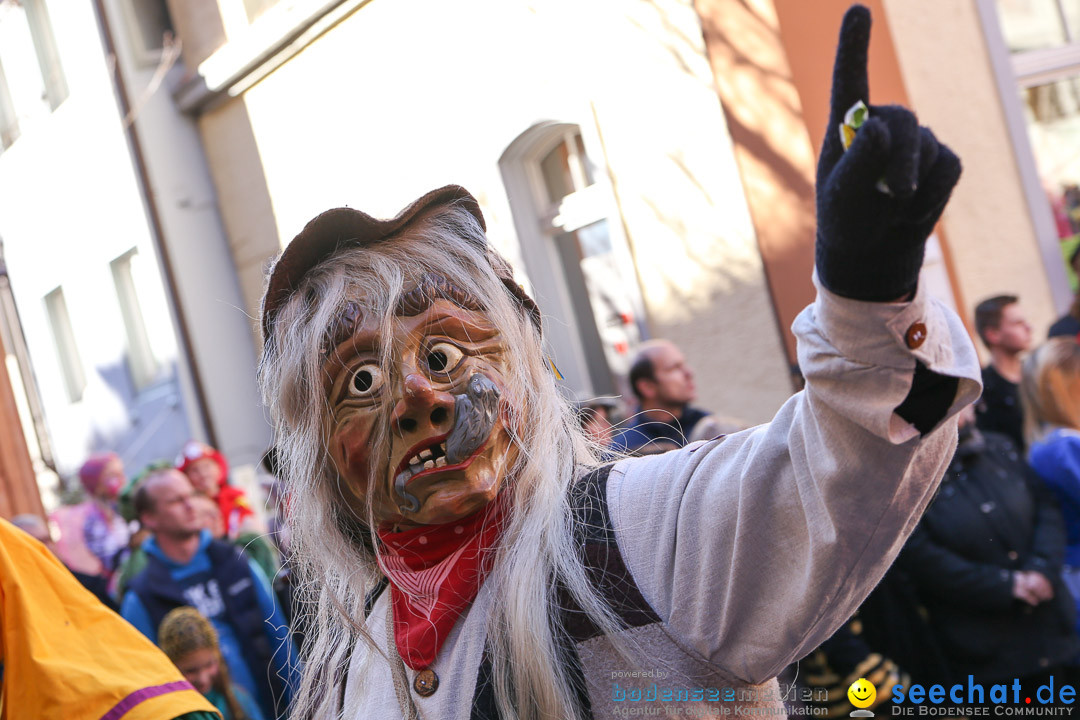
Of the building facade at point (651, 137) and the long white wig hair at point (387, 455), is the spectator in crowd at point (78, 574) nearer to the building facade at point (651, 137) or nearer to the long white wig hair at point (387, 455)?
the building facade at point (651, 137)

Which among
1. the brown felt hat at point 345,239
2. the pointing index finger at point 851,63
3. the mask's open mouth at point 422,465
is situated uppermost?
the brown felt hat at point 345,239

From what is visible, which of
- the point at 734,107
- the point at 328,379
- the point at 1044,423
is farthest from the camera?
the point at 734,107

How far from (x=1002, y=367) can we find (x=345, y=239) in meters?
3.55

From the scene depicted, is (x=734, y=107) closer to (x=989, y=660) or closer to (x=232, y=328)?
(x=989, y=660)

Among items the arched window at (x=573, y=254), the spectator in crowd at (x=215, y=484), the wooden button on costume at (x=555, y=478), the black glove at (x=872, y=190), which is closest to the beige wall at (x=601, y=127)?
the arched window at (x=573, y=254)

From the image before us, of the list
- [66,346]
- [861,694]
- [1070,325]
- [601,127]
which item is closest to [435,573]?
[861,694]

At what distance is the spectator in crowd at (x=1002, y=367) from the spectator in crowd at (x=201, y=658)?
2.94m

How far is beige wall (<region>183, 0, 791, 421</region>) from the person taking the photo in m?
5.27

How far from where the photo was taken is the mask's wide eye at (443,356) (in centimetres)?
149

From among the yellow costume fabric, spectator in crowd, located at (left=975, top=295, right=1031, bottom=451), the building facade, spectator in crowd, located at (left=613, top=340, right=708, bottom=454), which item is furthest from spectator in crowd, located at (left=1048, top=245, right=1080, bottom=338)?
the yellow costume fabric

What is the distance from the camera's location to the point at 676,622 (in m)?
1.22

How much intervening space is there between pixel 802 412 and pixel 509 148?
5199 millimetres

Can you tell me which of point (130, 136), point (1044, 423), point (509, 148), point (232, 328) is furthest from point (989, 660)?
point (130, 136)

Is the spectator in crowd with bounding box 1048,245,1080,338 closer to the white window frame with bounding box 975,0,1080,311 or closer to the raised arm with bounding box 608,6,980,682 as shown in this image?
the white window frame with bounding box 975,0,1080,311
